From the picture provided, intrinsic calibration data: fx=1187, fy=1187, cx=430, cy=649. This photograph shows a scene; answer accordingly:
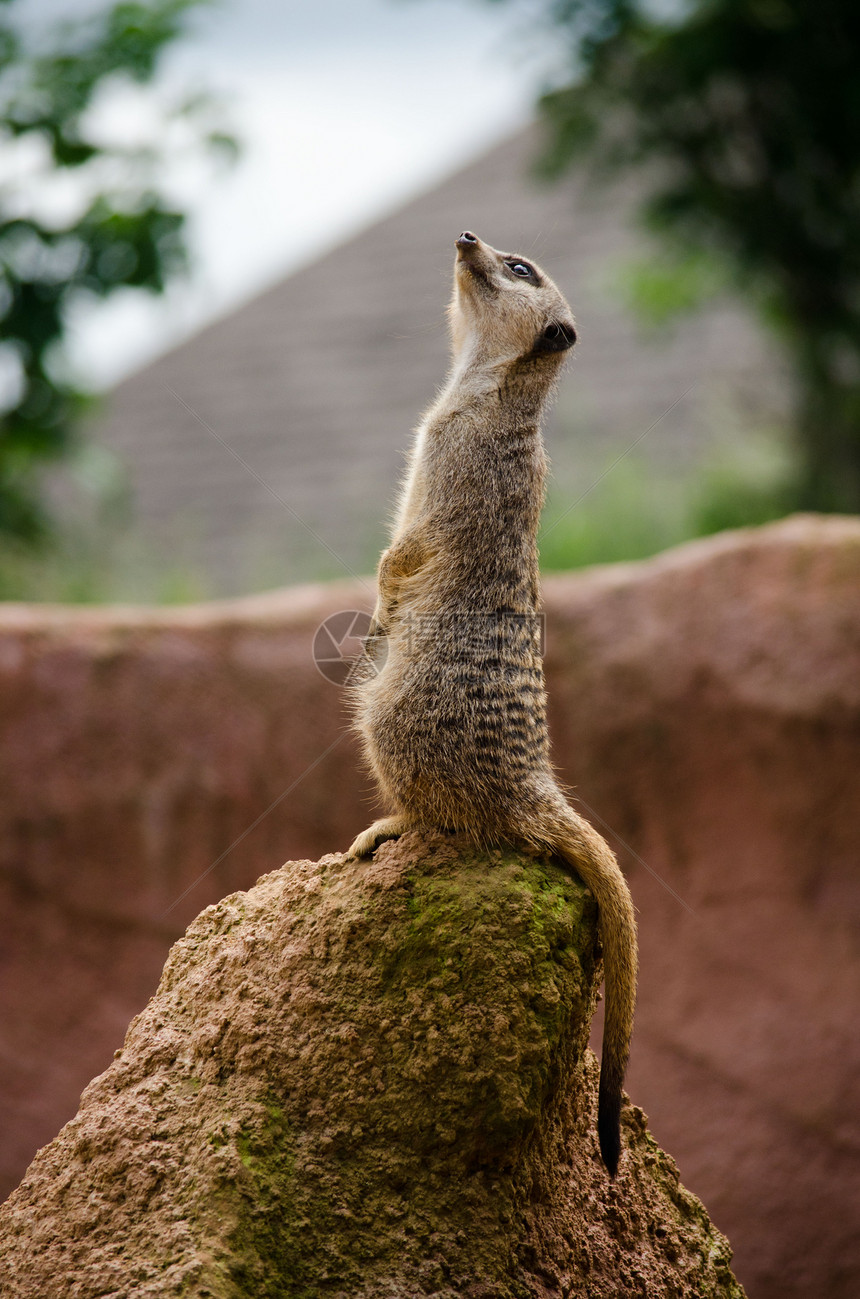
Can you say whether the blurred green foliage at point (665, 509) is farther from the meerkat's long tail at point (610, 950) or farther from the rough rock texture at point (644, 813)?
the meerkat's long tail at point (610, 950)

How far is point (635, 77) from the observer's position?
26.7ft

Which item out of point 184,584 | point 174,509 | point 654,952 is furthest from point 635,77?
point 174,509

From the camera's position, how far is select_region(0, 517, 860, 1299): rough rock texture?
5.46 m

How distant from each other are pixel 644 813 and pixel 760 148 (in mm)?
4978

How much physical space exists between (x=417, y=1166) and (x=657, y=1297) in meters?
0.67

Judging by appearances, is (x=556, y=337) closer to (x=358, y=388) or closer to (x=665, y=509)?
(x=665, y=509)

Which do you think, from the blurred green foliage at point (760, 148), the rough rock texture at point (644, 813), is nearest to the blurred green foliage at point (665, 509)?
the blurred green foliage at point (760, 148)

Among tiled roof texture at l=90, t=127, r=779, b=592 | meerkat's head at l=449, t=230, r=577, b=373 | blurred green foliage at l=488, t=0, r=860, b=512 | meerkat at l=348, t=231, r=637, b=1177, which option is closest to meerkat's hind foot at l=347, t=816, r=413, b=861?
meerkat at l=348, t=231, r=637, b=1177

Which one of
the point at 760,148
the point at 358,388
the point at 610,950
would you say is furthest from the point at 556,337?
the point at 358,388

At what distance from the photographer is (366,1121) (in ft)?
8.16

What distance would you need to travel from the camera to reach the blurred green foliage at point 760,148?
7684 millimetres

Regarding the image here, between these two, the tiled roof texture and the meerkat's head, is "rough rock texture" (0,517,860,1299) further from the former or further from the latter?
the tiled roof texture

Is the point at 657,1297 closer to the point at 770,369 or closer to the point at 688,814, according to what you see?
the point at 688,814

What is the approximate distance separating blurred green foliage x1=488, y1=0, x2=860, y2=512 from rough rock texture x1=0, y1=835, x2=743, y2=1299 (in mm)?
6733
